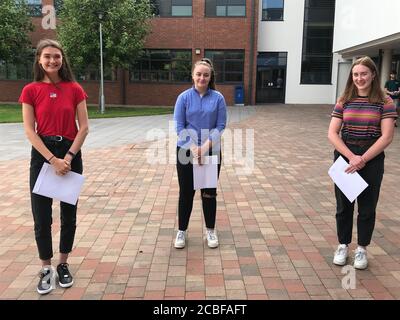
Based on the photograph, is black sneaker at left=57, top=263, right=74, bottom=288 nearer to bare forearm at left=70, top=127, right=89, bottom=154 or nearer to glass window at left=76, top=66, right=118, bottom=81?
bare forearm at left=70, top=127, right=89, bottom=154

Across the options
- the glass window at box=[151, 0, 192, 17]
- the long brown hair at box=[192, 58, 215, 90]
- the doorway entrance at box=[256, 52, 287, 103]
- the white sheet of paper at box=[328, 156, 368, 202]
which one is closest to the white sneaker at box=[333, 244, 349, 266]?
the white sheet of paper at box=[328, 156, 368, 202]

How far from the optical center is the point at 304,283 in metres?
3.51

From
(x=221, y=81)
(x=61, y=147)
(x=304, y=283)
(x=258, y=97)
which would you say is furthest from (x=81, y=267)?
(x=258, y=97)

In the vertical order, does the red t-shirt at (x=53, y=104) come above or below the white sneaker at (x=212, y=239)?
above

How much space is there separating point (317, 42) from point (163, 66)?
30.4 feet

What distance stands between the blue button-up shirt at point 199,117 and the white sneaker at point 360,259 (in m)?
1.57

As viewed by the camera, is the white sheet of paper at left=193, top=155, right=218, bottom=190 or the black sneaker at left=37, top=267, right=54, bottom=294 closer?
the black sneaker at left=37, top=267, right=54, bottom=294

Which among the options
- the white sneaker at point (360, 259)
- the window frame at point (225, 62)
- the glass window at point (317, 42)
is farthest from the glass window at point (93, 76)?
the white sneaker at point (360, 259)

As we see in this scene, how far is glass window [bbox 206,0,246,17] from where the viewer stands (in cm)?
2445

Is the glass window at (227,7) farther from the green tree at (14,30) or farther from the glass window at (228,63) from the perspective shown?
the green tree at (14,30)

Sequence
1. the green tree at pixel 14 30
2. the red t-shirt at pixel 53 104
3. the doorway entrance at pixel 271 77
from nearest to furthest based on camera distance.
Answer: the red t-shirt at pixel 53 104 < the green tree at pixel 14 30 < the doorway entrance at pixel 271 77

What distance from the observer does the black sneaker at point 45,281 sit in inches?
131

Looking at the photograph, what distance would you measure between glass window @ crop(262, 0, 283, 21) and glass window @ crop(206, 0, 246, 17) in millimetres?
2292
